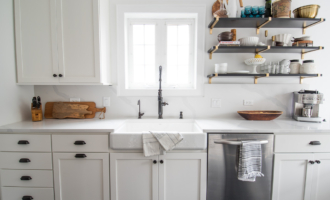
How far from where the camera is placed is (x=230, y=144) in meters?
1.40

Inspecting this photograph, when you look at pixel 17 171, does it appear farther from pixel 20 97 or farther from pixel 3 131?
pixel 20 97

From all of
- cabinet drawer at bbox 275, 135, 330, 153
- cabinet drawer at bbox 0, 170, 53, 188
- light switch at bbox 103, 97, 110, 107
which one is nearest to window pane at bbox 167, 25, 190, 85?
light switch at bbox 103, 97, 110, 107

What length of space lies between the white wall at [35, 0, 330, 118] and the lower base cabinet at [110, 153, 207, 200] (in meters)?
0.68

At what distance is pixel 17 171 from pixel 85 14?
1.68 m

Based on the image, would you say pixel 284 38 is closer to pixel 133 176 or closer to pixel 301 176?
pixel 301 176

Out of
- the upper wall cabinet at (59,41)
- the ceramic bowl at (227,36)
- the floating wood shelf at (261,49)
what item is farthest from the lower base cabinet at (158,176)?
the ceramic bowl at (227,36)

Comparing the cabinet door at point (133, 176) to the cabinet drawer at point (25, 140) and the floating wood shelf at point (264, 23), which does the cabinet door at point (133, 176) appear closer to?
the cabinet drawer at point (25, 140)

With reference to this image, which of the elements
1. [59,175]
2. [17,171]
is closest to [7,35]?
[17,171]

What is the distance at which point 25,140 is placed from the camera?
144cm

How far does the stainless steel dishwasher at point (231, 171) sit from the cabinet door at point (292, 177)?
8 cm

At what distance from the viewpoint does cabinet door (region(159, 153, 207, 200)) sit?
1441 mm

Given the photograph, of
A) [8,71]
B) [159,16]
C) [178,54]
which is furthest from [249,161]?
[8,71]

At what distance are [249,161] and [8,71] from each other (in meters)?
2.54

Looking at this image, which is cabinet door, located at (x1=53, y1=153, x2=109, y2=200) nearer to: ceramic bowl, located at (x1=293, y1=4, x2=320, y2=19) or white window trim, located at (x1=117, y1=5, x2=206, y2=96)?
white window trim, located at (x1=117, y1=5, x2=206, y2=96)
